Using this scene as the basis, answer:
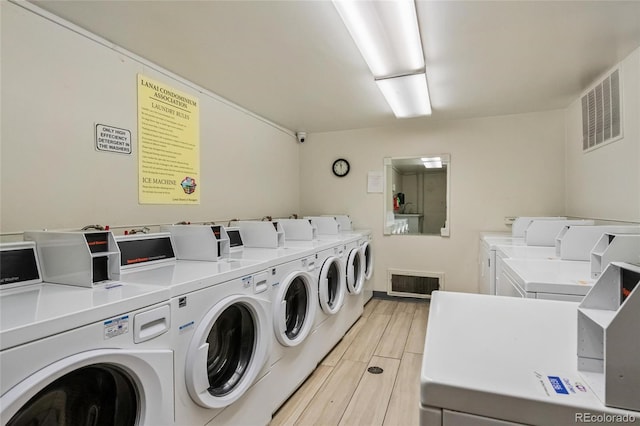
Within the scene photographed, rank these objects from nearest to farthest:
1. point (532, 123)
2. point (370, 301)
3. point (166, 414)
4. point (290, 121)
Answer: point (166, 414)
point (532, 123)
point (290, 121)
point (370, 301)

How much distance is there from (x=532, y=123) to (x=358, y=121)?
2015mm

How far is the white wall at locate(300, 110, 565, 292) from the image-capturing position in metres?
3.63

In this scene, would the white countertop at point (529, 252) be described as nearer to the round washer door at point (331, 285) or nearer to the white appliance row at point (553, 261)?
the white appliance row at point (553, 261)

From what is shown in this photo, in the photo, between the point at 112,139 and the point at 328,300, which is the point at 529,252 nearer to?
the point at 328,300

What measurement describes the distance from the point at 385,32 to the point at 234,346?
6.37ft

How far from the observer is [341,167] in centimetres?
447

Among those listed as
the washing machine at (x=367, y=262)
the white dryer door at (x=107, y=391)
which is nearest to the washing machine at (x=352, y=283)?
the washing machine at (x=367, y=262)

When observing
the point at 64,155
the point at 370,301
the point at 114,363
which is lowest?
the point at 370,301

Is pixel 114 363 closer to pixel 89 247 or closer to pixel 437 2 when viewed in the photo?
pixel 89 247

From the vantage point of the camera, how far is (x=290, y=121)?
396cm

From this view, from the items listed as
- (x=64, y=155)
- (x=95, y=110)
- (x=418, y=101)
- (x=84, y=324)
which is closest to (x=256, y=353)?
(x=84, y=324)

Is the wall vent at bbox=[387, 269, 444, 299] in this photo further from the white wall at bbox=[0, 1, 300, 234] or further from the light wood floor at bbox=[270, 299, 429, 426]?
the white wall at bbox=[0, 1, 300, 234]

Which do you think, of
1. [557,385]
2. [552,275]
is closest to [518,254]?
[552,275]

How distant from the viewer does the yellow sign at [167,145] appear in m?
2.25
